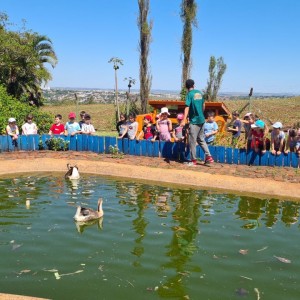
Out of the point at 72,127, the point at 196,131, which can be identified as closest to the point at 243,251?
the point at 196,131

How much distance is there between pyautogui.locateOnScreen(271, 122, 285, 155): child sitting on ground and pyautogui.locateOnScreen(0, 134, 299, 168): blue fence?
0.61 ft

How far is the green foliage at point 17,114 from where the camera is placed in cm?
1598

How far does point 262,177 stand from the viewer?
1085 cm

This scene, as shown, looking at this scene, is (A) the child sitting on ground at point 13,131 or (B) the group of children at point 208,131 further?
(A) the child sitting on ground at point 13,131

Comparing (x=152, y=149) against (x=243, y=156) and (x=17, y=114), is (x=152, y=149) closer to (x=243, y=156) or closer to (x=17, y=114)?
(x=243, y=156)

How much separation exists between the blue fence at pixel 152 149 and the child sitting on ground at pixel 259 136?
20cm

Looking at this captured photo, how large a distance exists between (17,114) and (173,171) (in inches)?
339

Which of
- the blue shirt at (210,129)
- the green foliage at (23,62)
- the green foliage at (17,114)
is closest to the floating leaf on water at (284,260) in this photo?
the blue shirt at (210,129)

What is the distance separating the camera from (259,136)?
471 inches

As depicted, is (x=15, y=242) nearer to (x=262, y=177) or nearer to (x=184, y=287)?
(x=184, y=287)

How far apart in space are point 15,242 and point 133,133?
806cm

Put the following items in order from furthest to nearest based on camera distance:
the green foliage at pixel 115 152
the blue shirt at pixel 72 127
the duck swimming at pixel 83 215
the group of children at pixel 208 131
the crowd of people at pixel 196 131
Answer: the blue shirt at pixel 72 127
the green foliage at pixel 115 152
the group of children at pixel 208 131
the crowd of people at pixel 196 131
the duck swimming at pixel 83 215

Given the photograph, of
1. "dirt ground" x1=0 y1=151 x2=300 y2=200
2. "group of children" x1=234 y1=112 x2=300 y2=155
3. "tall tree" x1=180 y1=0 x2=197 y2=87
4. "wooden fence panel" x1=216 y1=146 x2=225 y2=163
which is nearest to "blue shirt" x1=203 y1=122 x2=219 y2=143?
"wooden fence panel" x1=216 y1=146 x2=225 y2=163

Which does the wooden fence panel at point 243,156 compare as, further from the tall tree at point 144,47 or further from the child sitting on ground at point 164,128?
the tall tree at point 144,47
